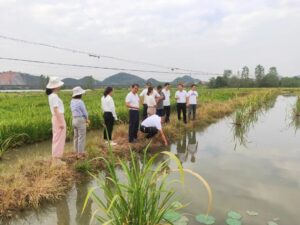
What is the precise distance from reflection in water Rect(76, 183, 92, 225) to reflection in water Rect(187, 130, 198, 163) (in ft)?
9.20

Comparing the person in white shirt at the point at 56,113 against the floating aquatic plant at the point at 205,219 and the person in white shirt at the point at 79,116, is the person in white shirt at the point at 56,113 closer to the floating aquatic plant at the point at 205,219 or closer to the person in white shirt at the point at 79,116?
the person in white shirt at the point at 79,116

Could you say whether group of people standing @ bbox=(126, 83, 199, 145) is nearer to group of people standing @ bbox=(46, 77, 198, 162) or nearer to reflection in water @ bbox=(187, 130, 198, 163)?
group of people standing @ bbox=(46, 77, 198, 162)

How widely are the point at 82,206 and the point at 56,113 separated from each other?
6.07 feet

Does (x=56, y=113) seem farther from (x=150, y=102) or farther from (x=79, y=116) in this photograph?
(x=150, y=102)

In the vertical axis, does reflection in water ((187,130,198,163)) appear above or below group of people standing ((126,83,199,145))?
below

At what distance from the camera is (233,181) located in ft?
18.8

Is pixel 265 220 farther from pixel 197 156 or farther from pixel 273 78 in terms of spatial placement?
pixel 273 78

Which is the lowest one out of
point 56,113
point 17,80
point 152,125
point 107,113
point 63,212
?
point 63,212

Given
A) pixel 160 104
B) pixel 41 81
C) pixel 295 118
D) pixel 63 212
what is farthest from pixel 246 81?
pixel 63 212

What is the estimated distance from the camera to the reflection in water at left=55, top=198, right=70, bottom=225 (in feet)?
13.6

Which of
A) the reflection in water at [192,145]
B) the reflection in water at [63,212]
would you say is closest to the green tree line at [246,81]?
the reflection in water at [192,145]

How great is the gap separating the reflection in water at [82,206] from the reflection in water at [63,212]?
0.13 meters

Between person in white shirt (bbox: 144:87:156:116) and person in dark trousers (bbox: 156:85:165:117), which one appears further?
person in dark trousers (bbox: 156:85:165:117)

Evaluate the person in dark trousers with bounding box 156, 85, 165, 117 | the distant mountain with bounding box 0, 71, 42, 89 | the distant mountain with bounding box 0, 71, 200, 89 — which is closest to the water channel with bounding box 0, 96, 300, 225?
the person in dark trousers with bounding box 156, 85, 165, 117
